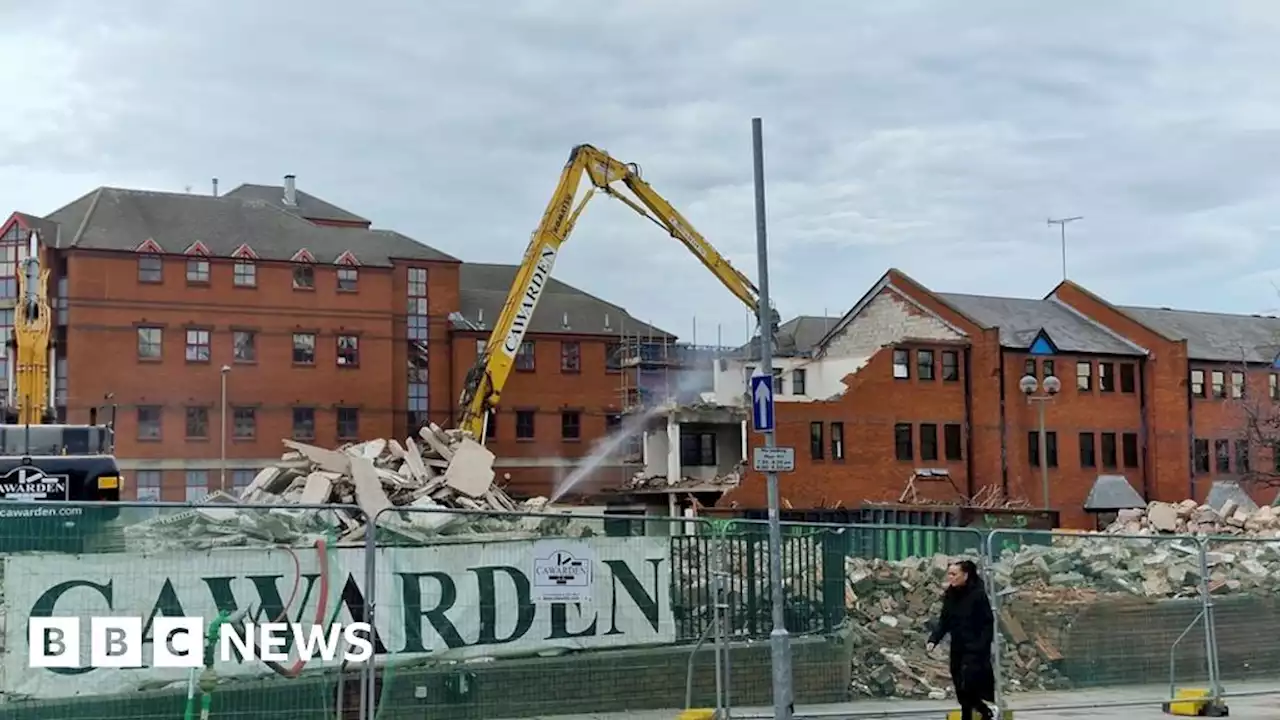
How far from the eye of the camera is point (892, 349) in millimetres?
58062

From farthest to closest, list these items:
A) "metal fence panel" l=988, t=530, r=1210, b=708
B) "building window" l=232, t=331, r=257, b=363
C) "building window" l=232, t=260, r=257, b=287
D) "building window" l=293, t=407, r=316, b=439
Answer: "building window" l=293, t=407, r=316, b=439
"building window" l=232, t=260, r=257, b=287
"building window" l=232, t=331, r=257, b=363
"metal fence panel" l=988, t=530, r=1210, b=708

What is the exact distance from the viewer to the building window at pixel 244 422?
202ft

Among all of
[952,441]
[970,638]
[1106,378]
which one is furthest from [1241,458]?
[970,638]

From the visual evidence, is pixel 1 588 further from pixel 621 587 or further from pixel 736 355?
pixel 736 355

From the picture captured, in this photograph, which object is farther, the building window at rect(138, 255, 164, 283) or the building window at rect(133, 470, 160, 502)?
the building window at rect(138, 255, 164, 283)

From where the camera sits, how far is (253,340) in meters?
62.7

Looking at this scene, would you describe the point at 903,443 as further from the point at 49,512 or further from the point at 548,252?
the point at 49,512

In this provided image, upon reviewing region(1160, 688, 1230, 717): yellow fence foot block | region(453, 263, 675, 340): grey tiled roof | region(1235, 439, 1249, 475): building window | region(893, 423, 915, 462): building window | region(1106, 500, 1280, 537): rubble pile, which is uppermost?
region(453, 263, 675, 340): grey tiled roof

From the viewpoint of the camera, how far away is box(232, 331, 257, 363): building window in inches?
2447

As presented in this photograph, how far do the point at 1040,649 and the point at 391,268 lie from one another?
52847 millimetres

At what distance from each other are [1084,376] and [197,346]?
39833mm

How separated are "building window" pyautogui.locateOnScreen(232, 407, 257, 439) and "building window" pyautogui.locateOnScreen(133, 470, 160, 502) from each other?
3.85m

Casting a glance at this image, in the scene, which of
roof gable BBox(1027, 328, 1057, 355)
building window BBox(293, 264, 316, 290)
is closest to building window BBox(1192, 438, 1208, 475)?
roof gable BBox(1027, 328, 1057, 355)

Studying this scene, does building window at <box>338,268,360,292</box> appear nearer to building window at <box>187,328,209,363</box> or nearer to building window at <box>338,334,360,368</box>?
building window at <box>338,334,360,368</box>
